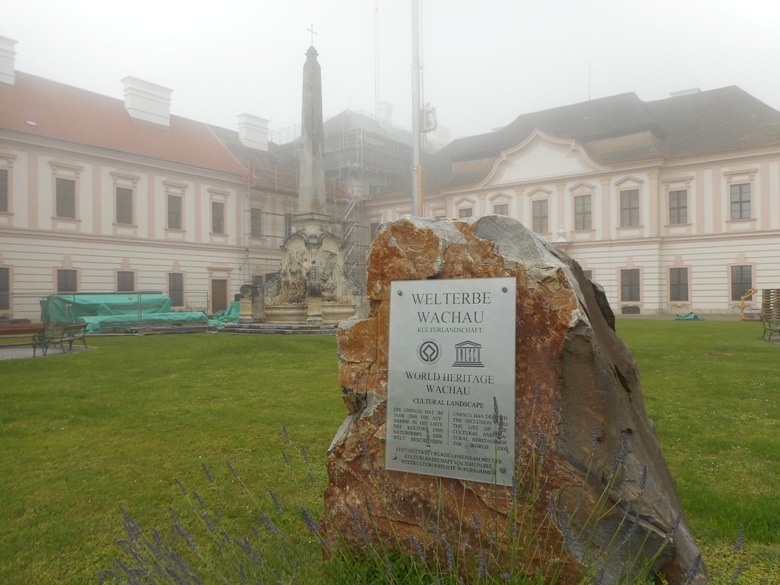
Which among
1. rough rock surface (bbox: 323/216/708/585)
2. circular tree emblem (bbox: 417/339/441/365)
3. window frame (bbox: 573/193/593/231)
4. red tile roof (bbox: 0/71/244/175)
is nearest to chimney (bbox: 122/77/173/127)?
red tile roof (bbox: 0/71/244/175)

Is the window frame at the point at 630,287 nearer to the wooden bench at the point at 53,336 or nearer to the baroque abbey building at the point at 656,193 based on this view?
the baroque abbey building at the point at 656,193

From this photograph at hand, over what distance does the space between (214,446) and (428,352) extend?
327cm

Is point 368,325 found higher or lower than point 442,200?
lower

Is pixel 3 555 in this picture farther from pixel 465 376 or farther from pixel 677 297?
pixel 677 297

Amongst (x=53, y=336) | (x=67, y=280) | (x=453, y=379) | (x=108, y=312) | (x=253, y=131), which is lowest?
(x=53, y=336)

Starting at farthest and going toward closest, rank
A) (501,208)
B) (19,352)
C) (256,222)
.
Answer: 1. (256,222)
2. (501,208)
3. (19,352)

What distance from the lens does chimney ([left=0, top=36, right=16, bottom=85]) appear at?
27922 millimetres

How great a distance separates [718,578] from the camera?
2834 mm

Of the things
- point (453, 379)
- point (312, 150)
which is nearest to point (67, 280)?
point (312, 150)

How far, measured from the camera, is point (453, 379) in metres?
2.75

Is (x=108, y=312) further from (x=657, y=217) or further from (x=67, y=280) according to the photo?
(x=657, y=217)

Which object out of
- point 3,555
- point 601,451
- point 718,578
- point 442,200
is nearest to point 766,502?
point 718,578

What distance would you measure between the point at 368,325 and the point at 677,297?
31.7m

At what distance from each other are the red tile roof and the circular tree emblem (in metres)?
29.0
